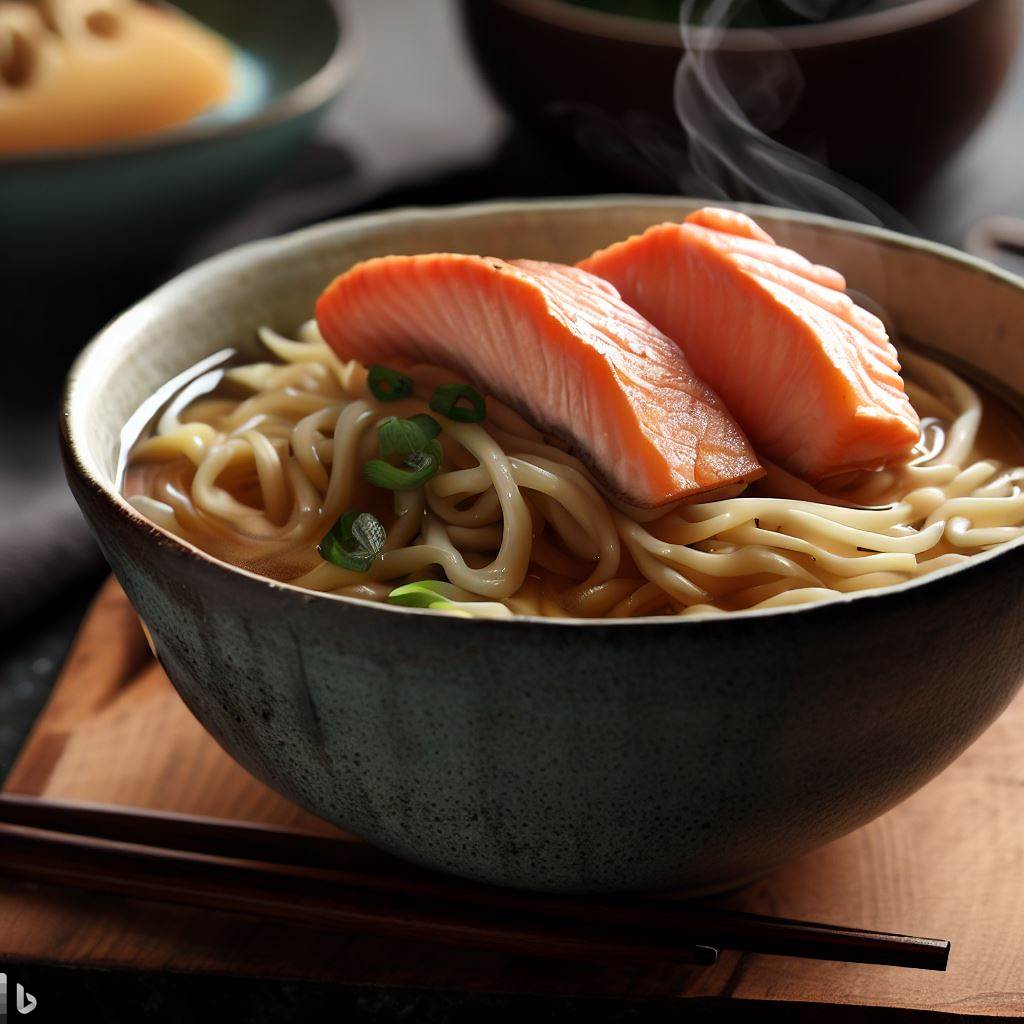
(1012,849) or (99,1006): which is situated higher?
(1012,849)

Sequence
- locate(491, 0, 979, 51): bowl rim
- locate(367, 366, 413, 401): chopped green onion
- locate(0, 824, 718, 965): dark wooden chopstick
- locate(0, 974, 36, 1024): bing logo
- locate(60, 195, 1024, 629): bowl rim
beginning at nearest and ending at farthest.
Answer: locate(60, 195, 1024, 629): bowl rim
locate(0, 824, 718, 965): dark wooden chopstick
locate(0, 974, 36, 1024): bing logo
locate(367, 366, 413, 401): chopped green onion
locate(491, 0, 979, 51): bowl rim

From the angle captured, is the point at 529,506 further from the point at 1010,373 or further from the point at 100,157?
the point at 100,157

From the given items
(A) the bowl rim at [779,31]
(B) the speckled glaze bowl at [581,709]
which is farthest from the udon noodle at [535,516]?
(A) the bowl rim at [779,31]

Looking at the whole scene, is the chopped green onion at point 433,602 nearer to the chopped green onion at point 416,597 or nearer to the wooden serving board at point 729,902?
the chopped green onion at point 416,597

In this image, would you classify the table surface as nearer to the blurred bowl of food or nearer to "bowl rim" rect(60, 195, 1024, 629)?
the blurred bowl of food

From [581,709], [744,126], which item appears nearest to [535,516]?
[581,709]

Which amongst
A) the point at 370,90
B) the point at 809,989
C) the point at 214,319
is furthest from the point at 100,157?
the point at 809,989

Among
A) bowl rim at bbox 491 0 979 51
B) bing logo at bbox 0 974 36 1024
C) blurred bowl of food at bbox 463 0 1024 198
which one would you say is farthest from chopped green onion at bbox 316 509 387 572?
bowl rim at bbox 491 0 979 51

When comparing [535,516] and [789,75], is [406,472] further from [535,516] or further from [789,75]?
[789,75]
